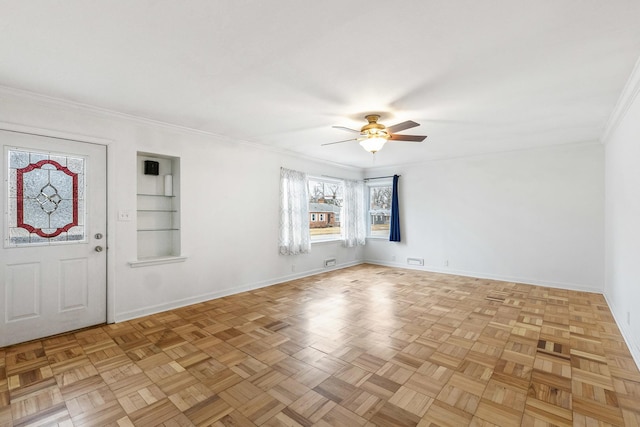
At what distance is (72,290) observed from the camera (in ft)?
10.4

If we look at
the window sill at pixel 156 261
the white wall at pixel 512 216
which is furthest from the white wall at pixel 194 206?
the white wall at pixel 512 216

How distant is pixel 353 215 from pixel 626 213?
4502 mm

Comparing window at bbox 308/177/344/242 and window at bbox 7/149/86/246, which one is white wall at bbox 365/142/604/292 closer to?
window at bbox 308/177/344/242

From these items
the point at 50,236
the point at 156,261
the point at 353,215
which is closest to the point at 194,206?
the point at 156,261

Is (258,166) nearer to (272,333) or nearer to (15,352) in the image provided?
(272,333)

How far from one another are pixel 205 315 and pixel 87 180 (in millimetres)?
1980

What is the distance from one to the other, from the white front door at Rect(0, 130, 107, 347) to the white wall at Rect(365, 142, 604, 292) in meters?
5.49

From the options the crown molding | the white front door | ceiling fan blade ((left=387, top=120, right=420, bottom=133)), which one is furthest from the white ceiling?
the white front door

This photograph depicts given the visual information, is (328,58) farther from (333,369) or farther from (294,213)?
(294,213)

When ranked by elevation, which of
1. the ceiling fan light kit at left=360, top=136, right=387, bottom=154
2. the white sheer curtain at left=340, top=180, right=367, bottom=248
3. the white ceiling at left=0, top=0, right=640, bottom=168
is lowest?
the white sheer curtain at left=340, top=180, right=367, bottom=248

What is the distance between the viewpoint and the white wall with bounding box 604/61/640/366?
2609mm

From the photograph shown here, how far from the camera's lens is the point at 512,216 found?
17.5 feet

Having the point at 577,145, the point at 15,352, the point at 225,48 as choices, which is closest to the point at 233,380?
the point at 15,352

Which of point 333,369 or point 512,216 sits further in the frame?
point 512,216
